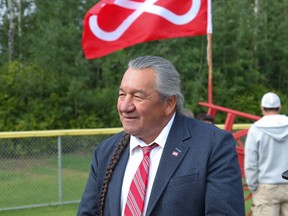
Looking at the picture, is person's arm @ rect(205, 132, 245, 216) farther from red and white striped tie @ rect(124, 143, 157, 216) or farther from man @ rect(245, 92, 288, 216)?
man @ rect(245, 92, 288, 216)

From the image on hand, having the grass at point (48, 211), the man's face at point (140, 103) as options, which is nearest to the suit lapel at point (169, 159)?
the man's face at point (140, 103)

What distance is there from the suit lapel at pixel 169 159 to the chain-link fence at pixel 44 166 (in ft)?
24.0

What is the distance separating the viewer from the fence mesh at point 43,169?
9930 mm

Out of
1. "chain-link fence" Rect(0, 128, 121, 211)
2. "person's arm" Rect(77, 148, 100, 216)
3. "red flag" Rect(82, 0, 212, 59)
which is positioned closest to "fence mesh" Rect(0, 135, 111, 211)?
"chain-link fence" Rect(0, 128, 121, 211)

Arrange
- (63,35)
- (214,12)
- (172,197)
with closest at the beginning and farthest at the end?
(172,197) → (63,35) → (214,12)

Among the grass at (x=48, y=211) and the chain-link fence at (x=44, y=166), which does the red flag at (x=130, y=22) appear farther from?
the grass at (x=48, y=211)

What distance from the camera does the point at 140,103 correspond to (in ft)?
8.98

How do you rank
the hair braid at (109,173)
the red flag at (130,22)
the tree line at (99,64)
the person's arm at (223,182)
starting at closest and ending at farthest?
the person's arm at (223,182)
the hair braid at (109,173)
the red flag at (130,22)
the tree line at (99,64)

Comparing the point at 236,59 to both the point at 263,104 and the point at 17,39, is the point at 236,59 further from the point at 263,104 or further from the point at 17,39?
the point at 263,104

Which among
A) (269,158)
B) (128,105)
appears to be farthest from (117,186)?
(269,158)

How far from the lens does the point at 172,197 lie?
105 inches

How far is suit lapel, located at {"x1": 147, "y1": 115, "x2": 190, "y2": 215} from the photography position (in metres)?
2.71

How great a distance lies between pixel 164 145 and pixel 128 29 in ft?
20.3

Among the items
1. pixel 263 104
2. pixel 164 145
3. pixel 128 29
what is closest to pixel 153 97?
pixel 164 145
